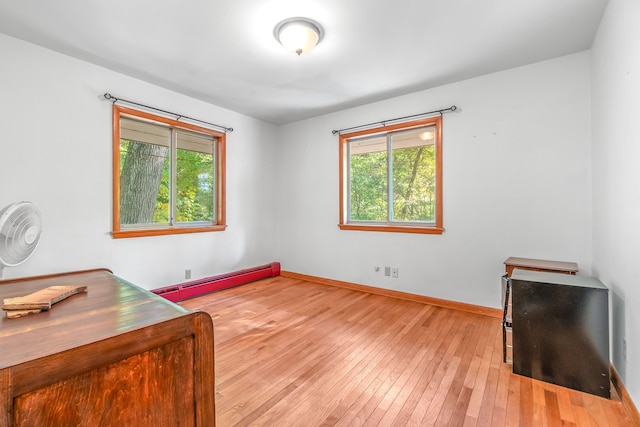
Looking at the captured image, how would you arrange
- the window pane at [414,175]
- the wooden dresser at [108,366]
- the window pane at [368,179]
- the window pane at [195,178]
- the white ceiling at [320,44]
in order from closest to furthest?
the wooden dresser at [108,366], the white ceiling at [320,44], the window pane at [414,175], the window pane at [195,178], the window pane at [368,179]

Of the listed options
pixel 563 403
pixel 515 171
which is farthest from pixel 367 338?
pixel 515 171

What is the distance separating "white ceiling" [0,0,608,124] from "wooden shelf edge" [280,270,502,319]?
2514 millimetres

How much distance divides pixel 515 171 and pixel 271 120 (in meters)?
3.49

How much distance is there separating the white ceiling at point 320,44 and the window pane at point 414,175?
627mm

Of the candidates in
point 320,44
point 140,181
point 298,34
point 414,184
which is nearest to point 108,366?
point 298,34

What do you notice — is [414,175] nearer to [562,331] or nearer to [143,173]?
[562,331]

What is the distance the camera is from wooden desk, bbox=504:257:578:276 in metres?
2.38

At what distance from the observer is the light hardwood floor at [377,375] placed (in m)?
1.59

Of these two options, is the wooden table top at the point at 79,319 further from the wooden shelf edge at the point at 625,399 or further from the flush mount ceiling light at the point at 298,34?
the wooden shelf edge at the point at 625,399

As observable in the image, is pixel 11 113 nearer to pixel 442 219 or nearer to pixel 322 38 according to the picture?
pixel 322 38

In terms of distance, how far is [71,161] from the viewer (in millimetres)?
2754

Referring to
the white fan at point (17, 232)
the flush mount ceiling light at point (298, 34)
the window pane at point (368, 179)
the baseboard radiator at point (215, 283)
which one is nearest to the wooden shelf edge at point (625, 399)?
the window pane at point (368, 179)

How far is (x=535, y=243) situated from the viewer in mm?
2814

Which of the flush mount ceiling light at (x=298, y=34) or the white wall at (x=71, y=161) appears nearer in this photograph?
the flush mount ceiling light at (x=298, y=34)
